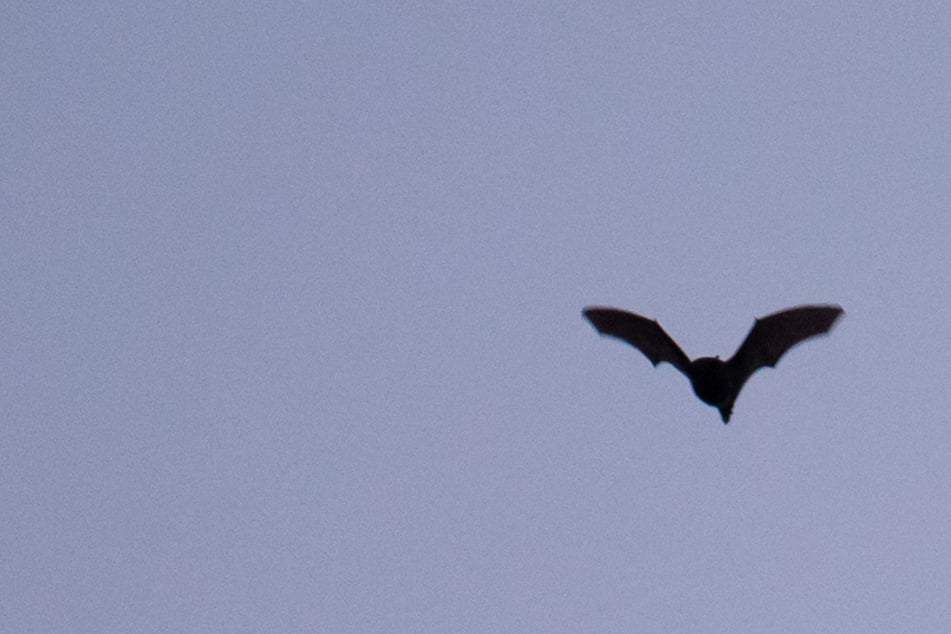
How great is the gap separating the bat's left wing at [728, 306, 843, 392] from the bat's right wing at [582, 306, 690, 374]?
0.76 m

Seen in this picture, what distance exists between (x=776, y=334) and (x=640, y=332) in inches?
72.6

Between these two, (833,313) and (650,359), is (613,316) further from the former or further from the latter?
(833,313)

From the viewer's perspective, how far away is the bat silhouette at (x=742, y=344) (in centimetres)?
1528

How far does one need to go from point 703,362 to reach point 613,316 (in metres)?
1.72

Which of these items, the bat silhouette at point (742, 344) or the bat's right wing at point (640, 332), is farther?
the bat's right wing at point (640, 332)

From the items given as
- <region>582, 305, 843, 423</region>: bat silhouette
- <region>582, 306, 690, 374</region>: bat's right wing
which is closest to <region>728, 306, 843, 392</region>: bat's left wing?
<region>582, 305, 843, 423</region>: bat silhouette

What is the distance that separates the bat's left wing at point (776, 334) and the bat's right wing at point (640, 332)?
0.76 m

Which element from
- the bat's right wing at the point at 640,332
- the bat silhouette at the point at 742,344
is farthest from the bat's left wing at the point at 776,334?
the bat's right wing at the point at 640,332

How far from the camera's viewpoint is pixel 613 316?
1605cm

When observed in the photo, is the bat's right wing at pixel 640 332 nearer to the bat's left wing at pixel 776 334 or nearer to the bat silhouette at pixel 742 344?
the bat silhouette at pixel 742 344

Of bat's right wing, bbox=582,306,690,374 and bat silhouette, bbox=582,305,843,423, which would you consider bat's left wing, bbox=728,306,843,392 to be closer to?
bat silhouette, bbox=582,305,843,423

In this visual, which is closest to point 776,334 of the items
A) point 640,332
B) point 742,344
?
point 742,344

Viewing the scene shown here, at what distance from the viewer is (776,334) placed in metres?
15.8

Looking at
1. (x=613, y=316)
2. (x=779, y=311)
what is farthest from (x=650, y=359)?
(x=779, y=311)
